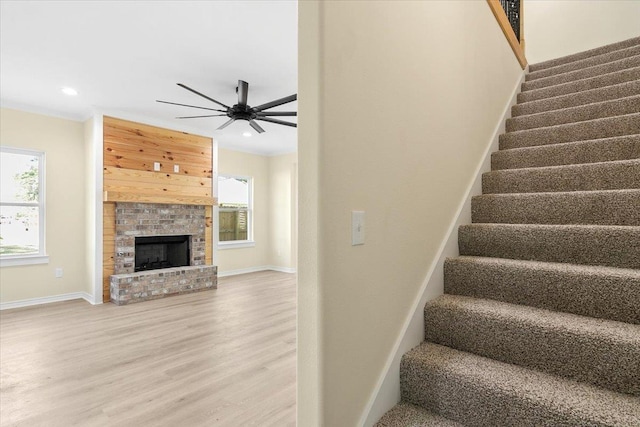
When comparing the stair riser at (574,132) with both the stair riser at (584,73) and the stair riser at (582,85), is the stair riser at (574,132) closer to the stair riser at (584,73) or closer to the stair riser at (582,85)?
the stair riser at (582,85)

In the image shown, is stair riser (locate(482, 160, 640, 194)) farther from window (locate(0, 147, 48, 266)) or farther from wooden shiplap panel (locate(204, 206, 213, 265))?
window (locate(0, 147, 48, 266))

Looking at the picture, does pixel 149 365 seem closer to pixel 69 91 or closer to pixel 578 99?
pixel 69 91

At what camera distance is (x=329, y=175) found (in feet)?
3.74

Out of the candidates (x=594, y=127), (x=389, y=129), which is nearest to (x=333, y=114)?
(x=389, y=129)

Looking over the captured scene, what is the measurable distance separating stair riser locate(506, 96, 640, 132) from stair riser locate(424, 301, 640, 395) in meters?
1.82

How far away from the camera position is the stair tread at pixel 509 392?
1089 millimetres

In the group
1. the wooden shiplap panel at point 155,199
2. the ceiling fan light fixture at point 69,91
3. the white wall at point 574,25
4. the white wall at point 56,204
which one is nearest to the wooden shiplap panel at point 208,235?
the wooden shiplap panel at point 155,199

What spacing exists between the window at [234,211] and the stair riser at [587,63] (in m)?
5.51

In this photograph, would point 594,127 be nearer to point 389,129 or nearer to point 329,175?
point 389,129

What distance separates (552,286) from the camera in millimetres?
1536

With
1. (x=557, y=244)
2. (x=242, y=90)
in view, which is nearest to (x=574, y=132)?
(x=557, y=244)

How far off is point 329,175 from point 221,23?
233cm

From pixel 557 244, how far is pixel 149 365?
2960mm

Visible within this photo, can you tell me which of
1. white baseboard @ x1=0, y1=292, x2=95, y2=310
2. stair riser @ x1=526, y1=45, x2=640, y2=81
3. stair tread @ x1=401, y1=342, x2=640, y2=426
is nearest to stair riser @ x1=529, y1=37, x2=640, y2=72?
stair riser @ x1=526, y1=45, x2=640, y2=81
